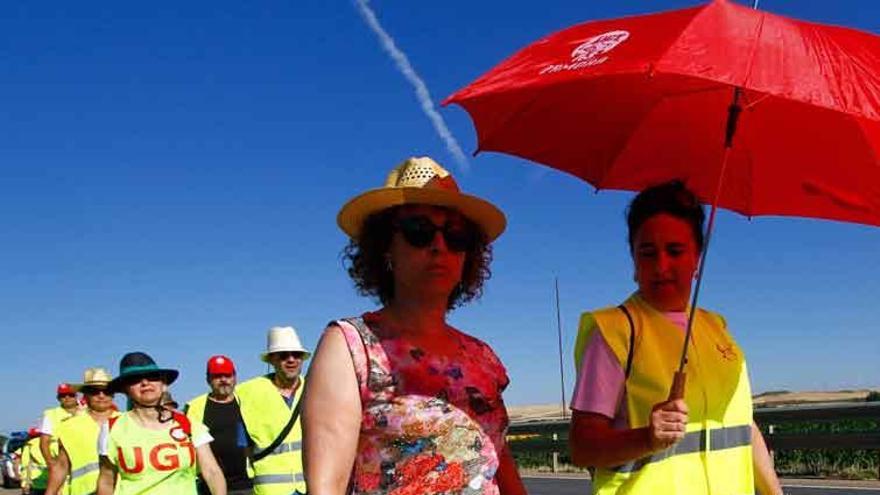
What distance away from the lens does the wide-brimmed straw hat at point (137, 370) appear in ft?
23.2

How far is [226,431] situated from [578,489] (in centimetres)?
948

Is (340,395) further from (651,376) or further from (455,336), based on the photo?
(651,376)

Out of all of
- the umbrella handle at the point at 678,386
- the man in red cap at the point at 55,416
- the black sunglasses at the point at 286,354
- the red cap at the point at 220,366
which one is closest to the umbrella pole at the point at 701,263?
the umbrella handle at the point at 678,386

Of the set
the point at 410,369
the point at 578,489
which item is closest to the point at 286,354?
the point at 410,369

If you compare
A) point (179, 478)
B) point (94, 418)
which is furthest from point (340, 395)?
point (94, 418)

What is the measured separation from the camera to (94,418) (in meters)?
9.62

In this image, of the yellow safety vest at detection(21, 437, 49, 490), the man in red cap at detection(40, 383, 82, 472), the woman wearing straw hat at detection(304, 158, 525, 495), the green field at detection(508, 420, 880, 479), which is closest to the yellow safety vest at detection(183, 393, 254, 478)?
the man in red cap at detection(40, 383, 82, 472)

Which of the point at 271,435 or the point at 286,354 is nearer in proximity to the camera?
the point at 271,435

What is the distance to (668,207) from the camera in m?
3.52

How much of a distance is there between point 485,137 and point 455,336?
3.45ft

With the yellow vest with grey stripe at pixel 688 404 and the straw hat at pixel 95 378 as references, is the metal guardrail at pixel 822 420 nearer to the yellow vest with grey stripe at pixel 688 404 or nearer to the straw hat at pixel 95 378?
the straw hat at pixel 95 378

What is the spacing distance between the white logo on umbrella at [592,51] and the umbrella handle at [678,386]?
0.90 metres

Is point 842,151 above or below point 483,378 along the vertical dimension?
above

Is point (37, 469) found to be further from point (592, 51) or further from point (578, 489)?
point (592, 51)
